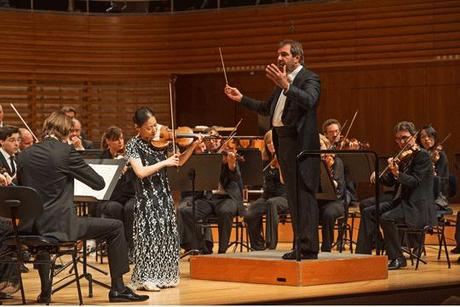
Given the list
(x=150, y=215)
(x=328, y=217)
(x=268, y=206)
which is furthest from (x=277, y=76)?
(x=268, y=206)

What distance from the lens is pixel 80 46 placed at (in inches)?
539

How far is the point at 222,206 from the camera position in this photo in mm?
8844

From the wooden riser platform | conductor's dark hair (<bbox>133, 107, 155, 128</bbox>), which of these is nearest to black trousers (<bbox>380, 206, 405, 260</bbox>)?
the wooden riser platform

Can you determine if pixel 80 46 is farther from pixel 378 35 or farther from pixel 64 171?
pixel 64 171

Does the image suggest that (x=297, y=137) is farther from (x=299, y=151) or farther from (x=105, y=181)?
(x=105, y=181)

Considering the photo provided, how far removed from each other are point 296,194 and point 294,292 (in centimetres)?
74

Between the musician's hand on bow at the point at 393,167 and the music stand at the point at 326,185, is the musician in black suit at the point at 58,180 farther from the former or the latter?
the musician's hand on bow at the point at 393,167

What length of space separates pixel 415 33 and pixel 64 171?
7229 millimetres

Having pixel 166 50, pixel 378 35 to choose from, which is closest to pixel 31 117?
pixel 166 50

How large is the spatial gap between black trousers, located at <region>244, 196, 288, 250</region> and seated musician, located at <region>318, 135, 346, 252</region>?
18.8 inches

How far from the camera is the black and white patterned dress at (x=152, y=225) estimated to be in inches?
261

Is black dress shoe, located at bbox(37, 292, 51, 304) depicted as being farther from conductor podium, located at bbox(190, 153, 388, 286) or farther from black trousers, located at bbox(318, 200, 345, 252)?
black trousers, located at bbox(318, 200, 345, 252)

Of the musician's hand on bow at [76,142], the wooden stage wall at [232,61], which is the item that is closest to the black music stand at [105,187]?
the musician's hand on bow at [76,142]

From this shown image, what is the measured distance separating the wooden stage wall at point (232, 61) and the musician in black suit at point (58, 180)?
7.01m
